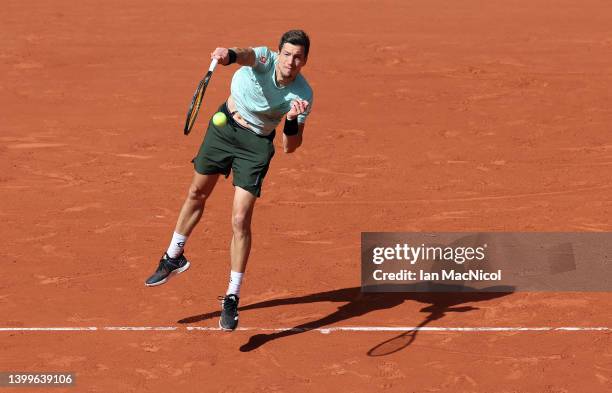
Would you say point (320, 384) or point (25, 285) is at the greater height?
point (25, 285)

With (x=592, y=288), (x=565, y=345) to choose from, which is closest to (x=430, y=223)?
(x=592, y=288)

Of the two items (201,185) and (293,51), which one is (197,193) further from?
(293,51)

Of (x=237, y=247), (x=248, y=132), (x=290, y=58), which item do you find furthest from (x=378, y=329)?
(x=290, y=58)

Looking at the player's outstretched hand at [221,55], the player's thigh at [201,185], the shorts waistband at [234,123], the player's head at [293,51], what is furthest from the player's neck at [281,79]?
the player's thigh at [201,185]

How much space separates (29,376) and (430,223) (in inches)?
203

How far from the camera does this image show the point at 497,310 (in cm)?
1088

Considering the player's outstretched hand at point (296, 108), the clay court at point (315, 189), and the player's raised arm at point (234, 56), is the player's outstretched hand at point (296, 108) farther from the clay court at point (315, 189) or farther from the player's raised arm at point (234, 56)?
the clay court at point (315, 189)

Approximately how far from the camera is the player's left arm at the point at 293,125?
30.8 ft

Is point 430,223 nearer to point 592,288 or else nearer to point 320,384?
point 592,288

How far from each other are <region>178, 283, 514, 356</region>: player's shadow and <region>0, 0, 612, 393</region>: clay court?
29mm

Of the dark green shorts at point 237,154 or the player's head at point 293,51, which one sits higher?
the player's head at point 293,51

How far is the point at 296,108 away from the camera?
369 inches

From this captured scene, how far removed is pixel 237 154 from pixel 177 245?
1.07 metres

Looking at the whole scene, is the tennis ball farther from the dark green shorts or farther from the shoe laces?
the shoe laces
